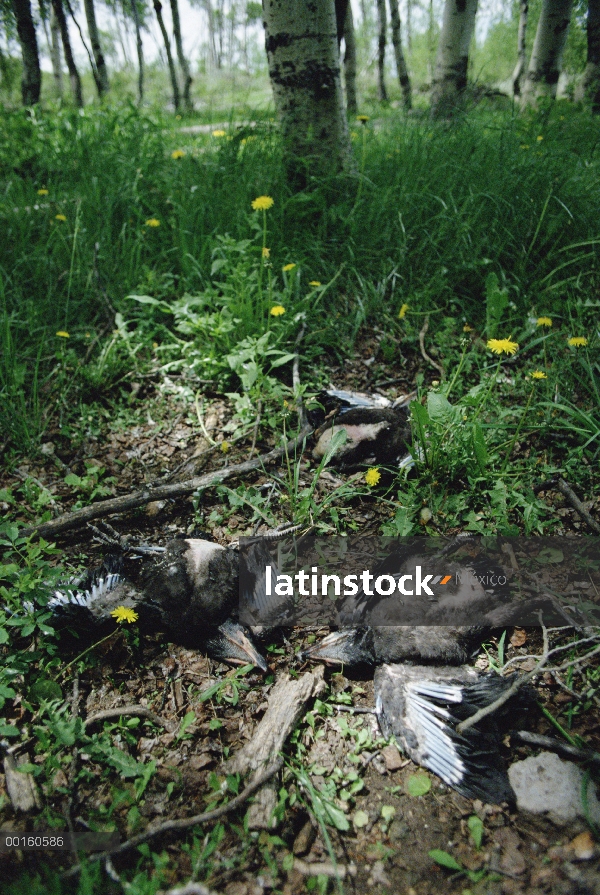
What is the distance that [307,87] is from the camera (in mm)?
2918

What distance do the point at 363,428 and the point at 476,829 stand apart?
1315 mm

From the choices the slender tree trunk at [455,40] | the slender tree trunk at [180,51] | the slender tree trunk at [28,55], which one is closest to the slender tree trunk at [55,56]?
the slender tree trunk at [180,51]

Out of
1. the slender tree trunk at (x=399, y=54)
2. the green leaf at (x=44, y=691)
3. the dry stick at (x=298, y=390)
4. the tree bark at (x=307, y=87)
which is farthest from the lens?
the slender tree trunk at (x=399, y=54)

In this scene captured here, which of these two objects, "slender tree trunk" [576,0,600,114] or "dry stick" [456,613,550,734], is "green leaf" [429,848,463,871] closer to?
"dry stick" [456,613,550,734]

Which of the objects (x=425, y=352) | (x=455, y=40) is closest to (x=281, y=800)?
(x=425, y=352)

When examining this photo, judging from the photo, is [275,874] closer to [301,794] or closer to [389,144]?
[301,794]

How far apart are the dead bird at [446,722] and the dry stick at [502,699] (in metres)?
0.02

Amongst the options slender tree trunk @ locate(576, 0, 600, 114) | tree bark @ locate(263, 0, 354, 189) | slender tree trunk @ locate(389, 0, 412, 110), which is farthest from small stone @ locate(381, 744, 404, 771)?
slender tree trunk @ locate(389, 0, 412, 110)

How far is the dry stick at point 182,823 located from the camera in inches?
39.8

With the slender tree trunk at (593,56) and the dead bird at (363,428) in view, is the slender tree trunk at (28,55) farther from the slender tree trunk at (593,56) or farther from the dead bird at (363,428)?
the slender tree trunk at (593,56)

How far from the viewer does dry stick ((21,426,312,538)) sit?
171 cm

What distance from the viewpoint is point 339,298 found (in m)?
2.67

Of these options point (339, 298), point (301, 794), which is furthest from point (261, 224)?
point (301, 794)

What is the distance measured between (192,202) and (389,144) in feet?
6.41
